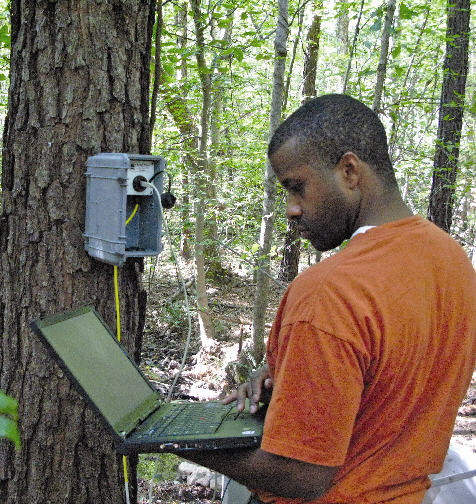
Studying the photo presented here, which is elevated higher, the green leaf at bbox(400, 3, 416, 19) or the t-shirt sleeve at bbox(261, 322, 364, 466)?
the green leaf at bbox(400, 3, 416, 19)

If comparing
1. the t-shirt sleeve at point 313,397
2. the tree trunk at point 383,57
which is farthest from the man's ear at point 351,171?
the tree trunk at point 383,57

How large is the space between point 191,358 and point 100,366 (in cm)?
577

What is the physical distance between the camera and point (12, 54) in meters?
2.16

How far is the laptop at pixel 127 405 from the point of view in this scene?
57.6 inches

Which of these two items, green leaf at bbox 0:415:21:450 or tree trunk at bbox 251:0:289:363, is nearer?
green leaf at bbox 0:415:21:450

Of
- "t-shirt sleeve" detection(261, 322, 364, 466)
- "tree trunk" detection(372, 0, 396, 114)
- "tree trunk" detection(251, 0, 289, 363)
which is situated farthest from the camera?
"tree trunk" detection(372, 0, 396, 114)

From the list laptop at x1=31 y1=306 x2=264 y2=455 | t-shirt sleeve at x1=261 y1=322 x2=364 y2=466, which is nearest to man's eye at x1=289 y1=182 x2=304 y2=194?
t-shirt sleeve at x1=261 y1=322 x2=364 y2=466

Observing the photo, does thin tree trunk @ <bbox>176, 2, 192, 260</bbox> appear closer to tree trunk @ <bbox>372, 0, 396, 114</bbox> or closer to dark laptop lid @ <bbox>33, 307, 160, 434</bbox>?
tree trunk @ <bbox>372, 0, 396, 114</bbox>

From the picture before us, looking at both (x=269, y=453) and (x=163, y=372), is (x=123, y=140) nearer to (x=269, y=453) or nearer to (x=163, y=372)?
(x=269, y=453)

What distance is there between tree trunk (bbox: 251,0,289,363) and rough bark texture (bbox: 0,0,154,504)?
11.4 ft

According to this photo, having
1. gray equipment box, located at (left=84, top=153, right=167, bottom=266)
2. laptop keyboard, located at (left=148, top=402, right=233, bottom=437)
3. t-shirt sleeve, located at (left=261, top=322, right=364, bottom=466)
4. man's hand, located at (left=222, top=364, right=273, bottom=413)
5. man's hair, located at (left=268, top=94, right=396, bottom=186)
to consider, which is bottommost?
laptop keyboard, located at (left=148, top=402, right=233, bottom=437)

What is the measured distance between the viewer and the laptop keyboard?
156 centimetres

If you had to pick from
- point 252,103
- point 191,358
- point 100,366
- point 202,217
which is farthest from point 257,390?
point 252,103

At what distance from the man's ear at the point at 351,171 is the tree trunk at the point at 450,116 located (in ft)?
20.6
